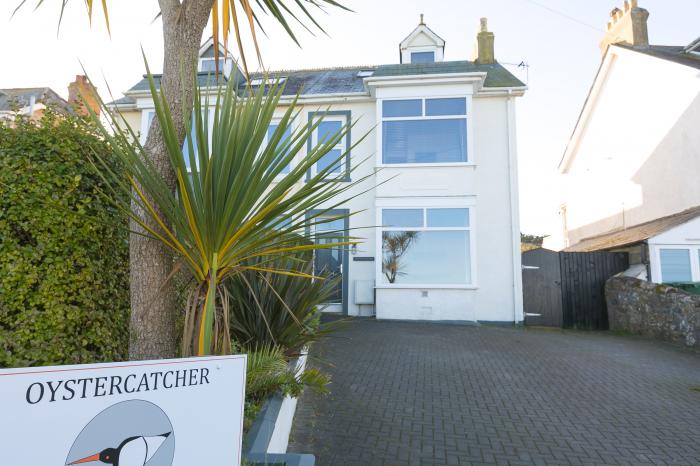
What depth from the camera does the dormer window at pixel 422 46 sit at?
1241cm

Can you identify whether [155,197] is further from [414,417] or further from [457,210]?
[457,210]

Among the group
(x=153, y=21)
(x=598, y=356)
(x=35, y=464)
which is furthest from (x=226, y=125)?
(x=598, y=356)

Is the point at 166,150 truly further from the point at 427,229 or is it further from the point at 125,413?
the point at 427,229

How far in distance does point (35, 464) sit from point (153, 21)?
3164mm

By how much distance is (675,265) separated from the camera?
995cm

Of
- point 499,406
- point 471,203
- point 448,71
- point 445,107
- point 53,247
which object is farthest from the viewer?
point 448,71

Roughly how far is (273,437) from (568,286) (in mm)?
9831

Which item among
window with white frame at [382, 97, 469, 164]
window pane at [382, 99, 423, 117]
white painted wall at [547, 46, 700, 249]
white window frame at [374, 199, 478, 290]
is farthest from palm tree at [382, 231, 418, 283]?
white painted wall at [547, 46, 700, 249]

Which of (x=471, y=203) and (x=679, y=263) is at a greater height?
(x=471, y=203)

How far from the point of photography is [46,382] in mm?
1207

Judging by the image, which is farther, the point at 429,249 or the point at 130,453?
the point at 429,249

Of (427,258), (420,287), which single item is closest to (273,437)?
(420,287)

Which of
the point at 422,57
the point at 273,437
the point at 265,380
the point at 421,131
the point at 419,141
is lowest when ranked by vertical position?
the point at 273,437

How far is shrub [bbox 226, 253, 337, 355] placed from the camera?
3986mm
